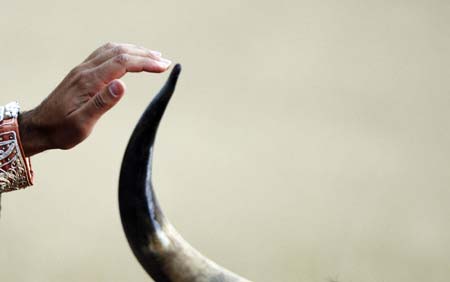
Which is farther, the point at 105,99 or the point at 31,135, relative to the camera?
the point at 31,135

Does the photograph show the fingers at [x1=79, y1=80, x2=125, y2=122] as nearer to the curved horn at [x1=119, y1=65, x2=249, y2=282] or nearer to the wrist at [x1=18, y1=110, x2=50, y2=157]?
the wrist at [x1=18, y1=110, x2=50, y2=157]

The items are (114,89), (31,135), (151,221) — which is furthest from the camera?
(31,135)

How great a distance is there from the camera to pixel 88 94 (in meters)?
1.09

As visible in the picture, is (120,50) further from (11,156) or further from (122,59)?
(11,156)

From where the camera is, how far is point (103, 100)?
104 centimetres

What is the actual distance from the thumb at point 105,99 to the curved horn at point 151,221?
21 centimetres

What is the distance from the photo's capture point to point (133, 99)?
4.08 metres

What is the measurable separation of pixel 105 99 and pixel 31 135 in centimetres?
20

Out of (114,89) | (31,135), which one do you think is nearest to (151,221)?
(114,89)

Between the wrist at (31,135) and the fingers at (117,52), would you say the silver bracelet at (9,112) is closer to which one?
the wrist at (31,135)

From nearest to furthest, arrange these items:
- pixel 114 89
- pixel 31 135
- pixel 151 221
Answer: pixel 151 221 → pixel 114 89 → pixel 31 135

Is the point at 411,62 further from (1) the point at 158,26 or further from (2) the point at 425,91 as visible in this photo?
(1) the point at 158,26

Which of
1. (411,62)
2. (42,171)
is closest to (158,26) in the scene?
(42,171)

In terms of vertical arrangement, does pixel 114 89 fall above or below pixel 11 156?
above
